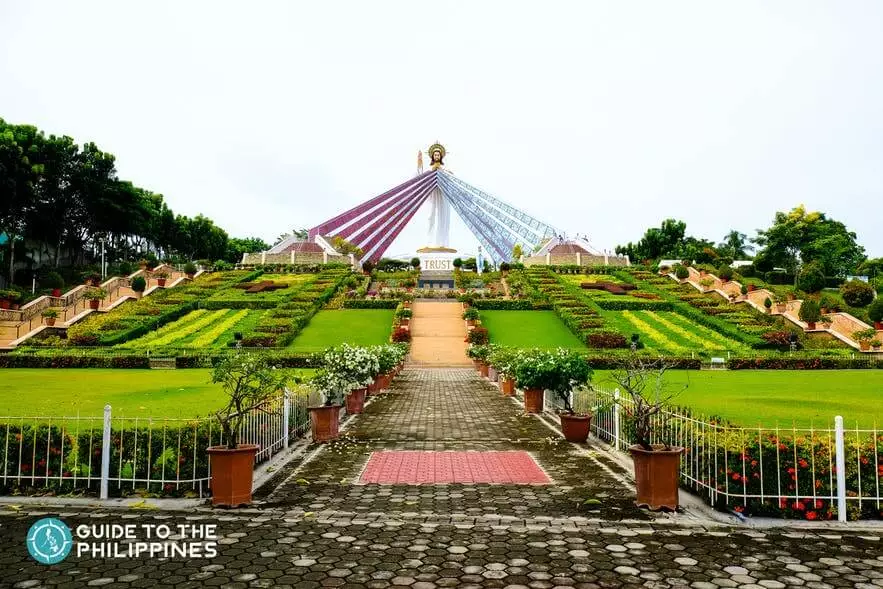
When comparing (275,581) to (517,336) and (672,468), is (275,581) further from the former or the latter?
(517,336)

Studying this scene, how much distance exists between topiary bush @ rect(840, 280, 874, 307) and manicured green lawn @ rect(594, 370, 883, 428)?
17.4 metres

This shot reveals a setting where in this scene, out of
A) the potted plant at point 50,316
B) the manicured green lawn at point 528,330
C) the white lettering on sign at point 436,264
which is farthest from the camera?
the white lettering on sign at point 436,264

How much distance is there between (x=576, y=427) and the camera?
33.0 feet

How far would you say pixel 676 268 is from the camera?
148 feet

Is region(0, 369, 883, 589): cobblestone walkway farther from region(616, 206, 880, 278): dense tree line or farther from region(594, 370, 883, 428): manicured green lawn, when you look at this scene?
region(616, 206, 880, 278): dense tree line

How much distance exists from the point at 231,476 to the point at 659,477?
403 centimetres

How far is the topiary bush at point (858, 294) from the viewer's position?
118 feet

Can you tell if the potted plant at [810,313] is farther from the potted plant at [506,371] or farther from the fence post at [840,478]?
the fence post at [840,478]

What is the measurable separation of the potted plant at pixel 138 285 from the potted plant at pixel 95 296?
343 cm

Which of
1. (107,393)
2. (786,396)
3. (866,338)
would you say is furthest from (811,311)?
(107,393)

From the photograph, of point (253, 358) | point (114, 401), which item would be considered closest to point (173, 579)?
point (253, 358)

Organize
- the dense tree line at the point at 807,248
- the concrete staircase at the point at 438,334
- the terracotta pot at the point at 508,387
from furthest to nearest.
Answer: the dense tree line at the point at 807,248, the concrete staircase at the point at 438,334, the terracotta pot at the point at 508,387

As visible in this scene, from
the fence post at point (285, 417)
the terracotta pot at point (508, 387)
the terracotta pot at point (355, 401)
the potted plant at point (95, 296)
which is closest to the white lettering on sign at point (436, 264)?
the potted plant at point (95, 296)

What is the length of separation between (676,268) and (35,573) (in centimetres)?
4493
